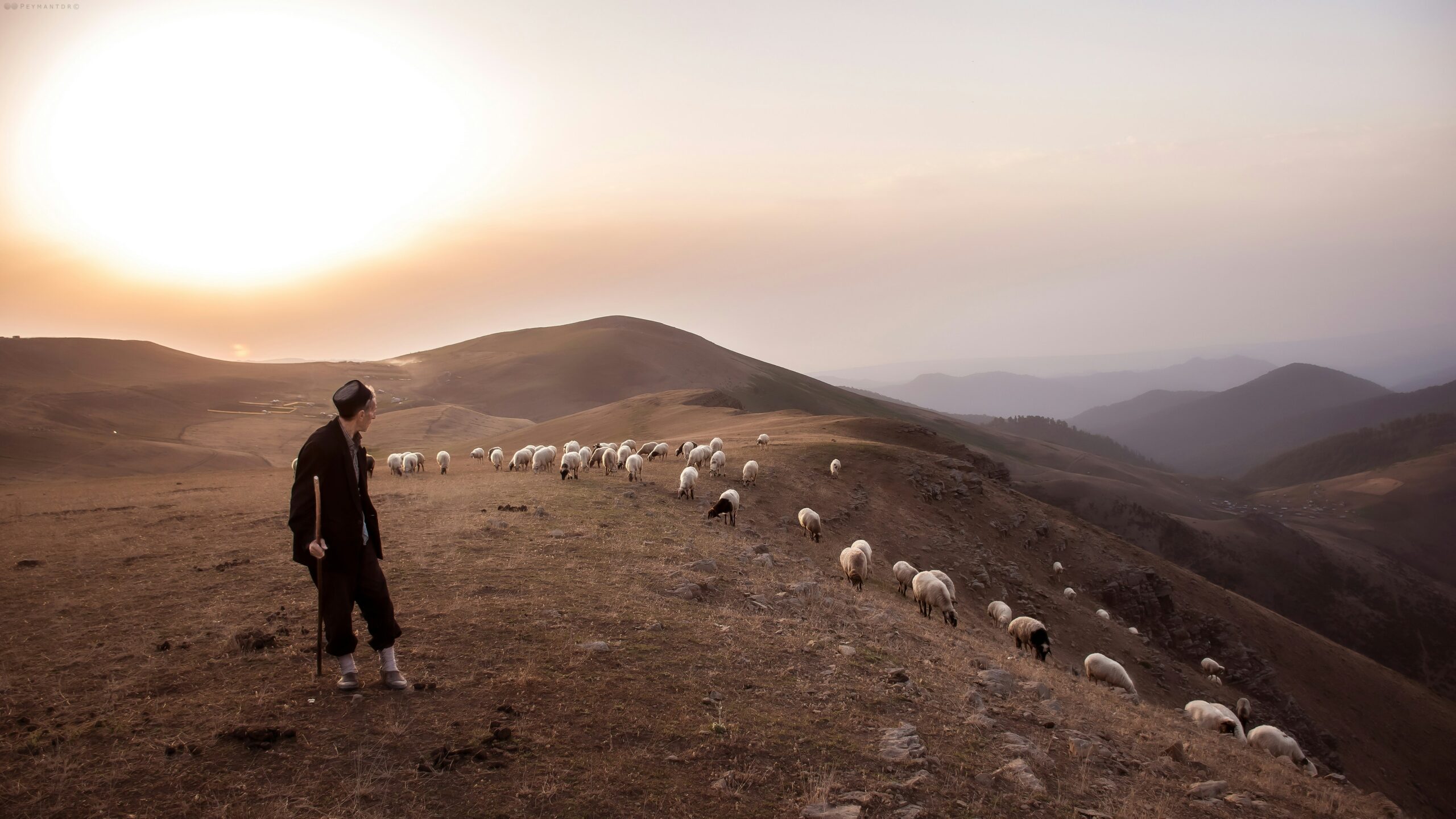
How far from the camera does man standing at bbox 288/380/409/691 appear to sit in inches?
256

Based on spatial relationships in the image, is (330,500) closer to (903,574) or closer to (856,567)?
(856,567)

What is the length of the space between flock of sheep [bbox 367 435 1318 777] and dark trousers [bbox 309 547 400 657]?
1.11 m

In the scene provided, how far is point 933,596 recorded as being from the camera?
1614 cm

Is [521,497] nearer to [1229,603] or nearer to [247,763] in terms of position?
[247,763]

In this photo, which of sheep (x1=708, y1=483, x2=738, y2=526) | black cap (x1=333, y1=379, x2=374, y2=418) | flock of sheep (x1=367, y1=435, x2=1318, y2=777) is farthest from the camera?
sheep (x1=708, y1=483, x2=738, y2=526)

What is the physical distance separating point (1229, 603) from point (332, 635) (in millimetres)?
45690

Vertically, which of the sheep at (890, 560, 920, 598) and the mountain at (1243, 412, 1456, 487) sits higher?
the sheep at (890, 560, 920, 598)

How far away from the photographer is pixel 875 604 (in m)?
14.0

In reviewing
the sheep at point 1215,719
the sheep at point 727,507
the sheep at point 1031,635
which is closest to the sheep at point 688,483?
the sheep at point 727,507

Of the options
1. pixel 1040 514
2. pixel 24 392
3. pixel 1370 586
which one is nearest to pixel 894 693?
pixel 1040 514

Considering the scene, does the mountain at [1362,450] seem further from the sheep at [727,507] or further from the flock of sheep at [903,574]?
the sheep at [727,507]

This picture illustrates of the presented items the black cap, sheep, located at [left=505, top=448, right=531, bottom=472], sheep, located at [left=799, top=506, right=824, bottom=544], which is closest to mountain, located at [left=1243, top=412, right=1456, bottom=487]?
sheep, located at [left=799, top=506, right=824, bottom=544]

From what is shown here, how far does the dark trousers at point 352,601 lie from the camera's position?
6.48 m

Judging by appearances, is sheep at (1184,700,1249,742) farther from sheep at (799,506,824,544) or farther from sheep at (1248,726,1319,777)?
sheep at (799,506,824,544)
